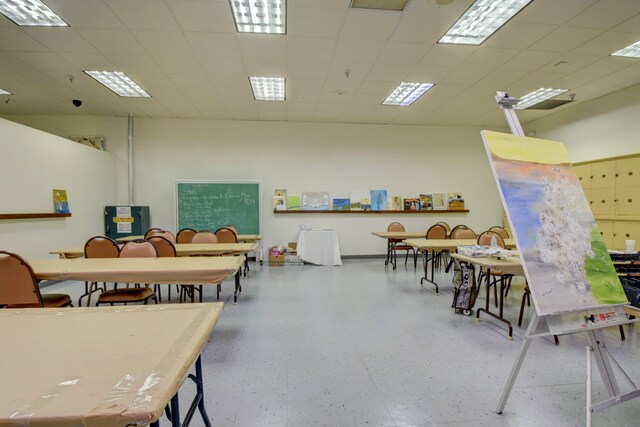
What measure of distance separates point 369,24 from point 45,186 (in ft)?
17.5

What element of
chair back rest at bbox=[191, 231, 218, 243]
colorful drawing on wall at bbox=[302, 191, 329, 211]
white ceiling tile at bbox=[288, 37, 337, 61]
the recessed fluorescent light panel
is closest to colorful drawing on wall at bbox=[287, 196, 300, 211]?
colorful drawing on wall at bbox=[302, 191, 329, 211]

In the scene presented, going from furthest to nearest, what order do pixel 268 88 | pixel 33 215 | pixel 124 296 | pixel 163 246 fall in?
1. pixel 268 88
2. pixel 33 215
3. pixel 163 246
4. pixel 124 296

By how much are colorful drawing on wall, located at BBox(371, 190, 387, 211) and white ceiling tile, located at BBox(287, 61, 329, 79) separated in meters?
3.24

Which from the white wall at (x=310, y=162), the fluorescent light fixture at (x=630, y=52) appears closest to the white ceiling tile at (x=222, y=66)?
the white wall at (x=310, y=162)

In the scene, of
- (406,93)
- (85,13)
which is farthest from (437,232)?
(85,13)

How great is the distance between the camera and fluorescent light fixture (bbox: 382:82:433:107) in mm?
4879

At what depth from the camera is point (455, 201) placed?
7129 millimetres

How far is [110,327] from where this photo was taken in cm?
115

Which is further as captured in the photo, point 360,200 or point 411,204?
point 411,204

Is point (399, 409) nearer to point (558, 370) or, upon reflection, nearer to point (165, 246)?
point (558, 370)

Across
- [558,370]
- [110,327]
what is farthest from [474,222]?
[110,327]

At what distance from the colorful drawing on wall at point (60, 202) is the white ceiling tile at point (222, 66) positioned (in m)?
3.24

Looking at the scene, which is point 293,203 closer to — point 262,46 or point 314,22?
point 262,46

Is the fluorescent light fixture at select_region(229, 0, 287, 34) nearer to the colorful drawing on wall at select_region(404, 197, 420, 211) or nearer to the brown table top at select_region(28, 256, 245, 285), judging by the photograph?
the brown table top at select_region(28, 256, 245, 285)
